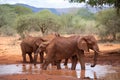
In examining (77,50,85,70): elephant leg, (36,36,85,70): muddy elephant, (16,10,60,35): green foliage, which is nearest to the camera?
(77,50,85,70): elephant leg

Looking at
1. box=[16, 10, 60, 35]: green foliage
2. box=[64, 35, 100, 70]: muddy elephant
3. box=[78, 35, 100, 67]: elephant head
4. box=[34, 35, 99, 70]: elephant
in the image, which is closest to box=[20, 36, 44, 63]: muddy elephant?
box=[34, 35, 99, 70]: elephant

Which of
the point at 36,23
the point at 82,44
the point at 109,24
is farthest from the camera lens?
the point at 36,23

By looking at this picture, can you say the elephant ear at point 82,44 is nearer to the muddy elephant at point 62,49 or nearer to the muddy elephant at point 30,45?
the muddy elephant at point 62,49

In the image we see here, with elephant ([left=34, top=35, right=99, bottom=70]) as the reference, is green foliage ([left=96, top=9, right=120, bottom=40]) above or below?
below

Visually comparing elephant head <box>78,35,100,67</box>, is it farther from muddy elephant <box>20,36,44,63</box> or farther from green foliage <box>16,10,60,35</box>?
green foliage <box>16,10,60,35</box>

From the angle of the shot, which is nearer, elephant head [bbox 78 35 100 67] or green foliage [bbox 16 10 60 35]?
elephant head [bbox 78 35 100 67]

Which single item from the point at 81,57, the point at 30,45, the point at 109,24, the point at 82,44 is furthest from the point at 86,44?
the point at 109,24

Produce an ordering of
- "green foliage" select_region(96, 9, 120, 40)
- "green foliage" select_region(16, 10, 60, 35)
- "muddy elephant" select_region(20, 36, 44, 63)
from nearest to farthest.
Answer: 1. "muddy elephant" select_region(20, 36, 44, 63)
2. "green foliage" select_region(96, 9, 120, 40)
3. "green foliage" select_region(16, 10, 60, 35)

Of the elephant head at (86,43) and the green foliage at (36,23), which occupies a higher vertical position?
the elephant head at (86,43)

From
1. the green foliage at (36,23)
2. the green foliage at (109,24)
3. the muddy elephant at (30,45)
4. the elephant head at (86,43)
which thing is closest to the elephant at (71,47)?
the elephant head at (86,43)

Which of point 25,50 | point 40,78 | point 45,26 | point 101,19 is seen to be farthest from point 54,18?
point 40,78

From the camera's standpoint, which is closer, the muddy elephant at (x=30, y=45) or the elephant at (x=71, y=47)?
the elephant at (x=71, y=47)

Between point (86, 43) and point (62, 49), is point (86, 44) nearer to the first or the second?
point (86, 43)

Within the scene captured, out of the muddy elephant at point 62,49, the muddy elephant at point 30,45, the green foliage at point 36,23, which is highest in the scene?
the muddy elephant at point 62,49
